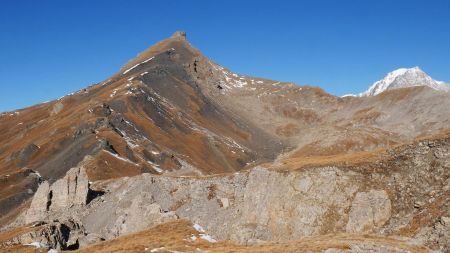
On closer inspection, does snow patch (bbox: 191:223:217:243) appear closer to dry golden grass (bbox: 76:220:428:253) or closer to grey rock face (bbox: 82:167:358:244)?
dry golden grass (bbox: 76:220:428:253)

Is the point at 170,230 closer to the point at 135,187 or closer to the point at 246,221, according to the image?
the point at 246,221

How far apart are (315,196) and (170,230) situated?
18.4 meters

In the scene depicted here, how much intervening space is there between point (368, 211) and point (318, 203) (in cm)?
570

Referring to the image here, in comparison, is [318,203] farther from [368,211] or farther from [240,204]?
[240,204]

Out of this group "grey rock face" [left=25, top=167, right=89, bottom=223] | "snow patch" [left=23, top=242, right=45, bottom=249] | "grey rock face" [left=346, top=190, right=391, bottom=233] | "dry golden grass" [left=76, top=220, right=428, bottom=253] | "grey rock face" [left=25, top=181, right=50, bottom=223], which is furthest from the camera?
"grey rock face" [left=25, top=181, right=50, bottom=223]

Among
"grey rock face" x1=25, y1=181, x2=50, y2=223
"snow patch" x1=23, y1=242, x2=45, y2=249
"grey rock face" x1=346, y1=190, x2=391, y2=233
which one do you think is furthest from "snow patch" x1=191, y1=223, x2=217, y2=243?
"grey rock face" x1=25, y1=181, x2=50, y2=223

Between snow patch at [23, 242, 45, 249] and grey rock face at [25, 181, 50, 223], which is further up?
grey rock face at [25, 181, 50, 223]

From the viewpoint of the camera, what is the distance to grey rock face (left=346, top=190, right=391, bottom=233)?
52.7 meters

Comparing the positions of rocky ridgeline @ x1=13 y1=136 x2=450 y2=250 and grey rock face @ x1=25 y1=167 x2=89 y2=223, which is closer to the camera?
rocky ridgeline @ x1=13 y1=136 x2=450 y2=250

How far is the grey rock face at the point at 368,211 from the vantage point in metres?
52.7

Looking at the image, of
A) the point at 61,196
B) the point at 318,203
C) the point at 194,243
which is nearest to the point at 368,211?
the point at 318,203

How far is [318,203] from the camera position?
186 ft

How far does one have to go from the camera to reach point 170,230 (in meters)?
62.2

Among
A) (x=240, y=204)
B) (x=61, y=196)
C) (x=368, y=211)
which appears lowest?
(x=368, y=211)
